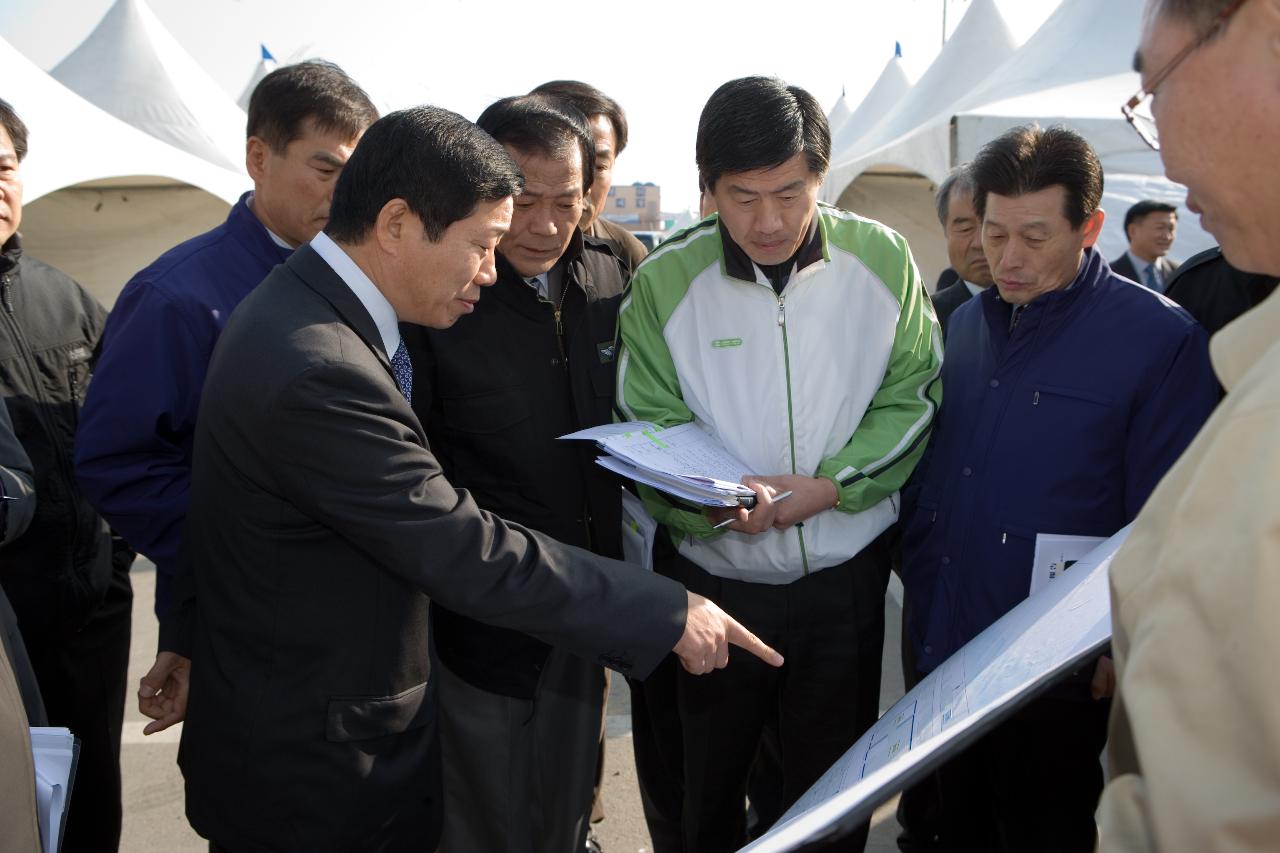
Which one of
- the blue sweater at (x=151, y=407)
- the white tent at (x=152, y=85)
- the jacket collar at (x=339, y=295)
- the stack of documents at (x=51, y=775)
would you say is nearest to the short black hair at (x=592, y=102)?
the blue sweater at (x=151, y=407)

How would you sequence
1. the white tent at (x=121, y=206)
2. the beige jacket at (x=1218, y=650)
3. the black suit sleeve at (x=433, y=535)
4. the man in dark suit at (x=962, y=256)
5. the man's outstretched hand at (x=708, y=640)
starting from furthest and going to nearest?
the white tent at (x=121, y=206)
the man in dark suit at (x=962, y=256)
the man's outstretched hand at (x=708, y=640)
the black suit sleeve at (x=433, y=535)
the beige jacket at (x=1218, y=650)

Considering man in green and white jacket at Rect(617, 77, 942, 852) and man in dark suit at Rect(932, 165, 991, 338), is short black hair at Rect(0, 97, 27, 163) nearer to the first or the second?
man in green and white jacket at Rect(617, 77, 942, 852)

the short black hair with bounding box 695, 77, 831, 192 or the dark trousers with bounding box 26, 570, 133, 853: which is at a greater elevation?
the short black hair with bounding box 695, 77, 831, 192

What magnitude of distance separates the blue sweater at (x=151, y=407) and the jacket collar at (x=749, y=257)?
119cm

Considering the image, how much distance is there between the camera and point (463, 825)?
2.44m

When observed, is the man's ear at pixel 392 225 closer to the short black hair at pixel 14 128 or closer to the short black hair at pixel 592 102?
the short black hair at pixel 14 128


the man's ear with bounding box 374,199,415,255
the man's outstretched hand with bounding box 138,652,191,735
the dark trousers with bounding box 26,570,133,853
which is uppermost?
the man's ear with bounding box 374,199,415,255

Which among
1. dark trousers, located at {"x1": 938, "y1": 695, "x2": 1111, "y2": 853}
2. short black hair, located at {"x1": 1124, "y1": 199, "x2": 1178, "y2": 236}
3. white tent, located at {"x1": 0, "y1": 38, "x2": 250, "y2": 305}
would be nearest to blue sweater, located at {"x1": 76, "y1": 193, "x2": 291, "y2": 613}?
dark trousers, located at {"x1": 938, "y1": 695, "x2": 1111, "y2": 853}

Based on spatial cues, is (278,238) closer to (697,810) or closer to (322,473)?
(322,473)

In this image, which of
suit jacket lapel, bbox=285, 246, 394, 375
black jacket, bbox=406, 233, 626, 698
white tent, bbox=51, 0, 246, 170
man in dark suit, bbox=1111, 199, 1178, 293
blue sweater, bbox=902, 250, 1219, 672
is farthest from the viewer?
white tent, bbox=51, 0, 246, 170

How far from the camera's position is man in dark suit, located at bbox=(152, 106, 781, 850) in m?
1.47

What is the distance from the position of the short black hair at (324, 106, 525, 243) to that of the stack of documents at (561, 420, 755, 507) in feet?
1.77

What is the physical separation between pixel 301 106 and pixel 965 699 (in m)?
2.10

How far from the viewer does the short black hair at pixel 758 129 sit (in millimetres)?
2107
